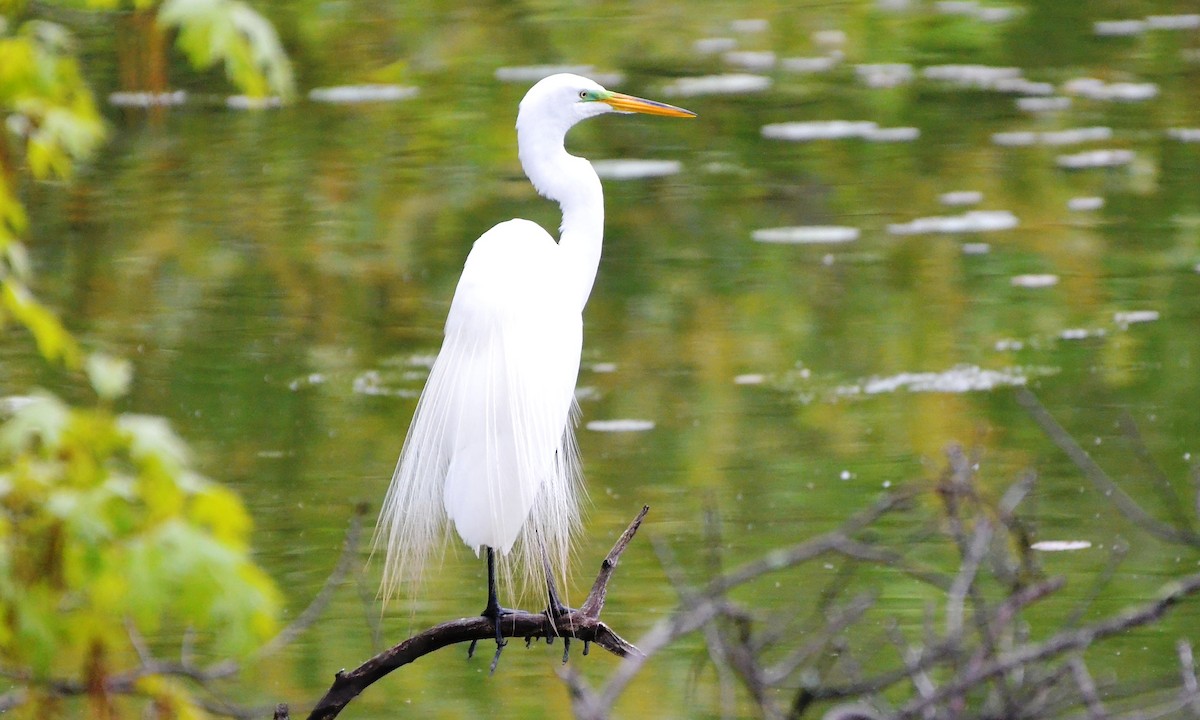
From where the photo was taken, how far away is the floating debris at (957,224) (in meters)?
5.09

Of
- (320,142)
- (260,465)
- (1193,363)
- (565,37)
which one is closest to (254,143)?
(320,142)

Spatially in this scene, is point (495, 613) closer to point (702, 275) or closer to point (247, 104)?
point (702, 275)

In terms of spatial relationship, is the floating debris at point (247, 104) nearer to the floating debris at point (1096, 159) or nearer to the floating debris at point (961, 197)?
the floating debris at point (961, 197)

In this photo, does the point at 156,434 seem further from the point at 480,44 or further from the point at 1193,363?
the point at 480,44

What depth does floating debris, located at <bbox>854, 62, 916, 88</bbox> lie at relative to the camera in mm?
5977

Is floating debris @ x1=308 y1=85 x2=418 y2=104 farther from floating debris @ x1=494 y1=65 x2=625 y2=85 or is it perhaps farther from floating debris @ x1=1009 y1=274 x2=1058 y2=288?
floating debris @ x1=1009 y1=274 x2=1058 y2=288

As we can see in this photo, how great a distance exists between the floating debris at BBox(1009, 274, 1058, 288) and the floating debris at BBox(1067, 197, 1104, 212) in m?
0.47

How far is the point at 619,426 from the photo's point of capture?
4168mm

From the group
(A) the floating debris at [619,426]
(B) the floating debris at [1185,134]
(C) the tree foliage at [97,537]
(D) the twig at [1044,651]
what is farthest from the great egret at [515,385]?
(B) the floating debris at [1185,134]

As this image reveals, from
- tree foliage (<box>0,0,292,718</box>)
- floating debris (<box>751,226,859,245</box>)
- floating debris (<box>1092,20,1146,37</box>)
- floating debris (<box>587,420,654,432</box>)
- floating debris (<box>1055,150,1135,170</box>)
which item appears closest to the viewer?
tree foliage (<box>0,0,292,718</box>)

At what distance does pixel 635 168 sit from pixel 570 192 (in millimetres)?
3337

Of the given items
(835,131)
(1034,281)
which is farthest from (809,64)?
(1034,281)

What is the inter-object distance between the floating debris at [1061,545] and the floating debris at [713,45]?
2907 millimetres

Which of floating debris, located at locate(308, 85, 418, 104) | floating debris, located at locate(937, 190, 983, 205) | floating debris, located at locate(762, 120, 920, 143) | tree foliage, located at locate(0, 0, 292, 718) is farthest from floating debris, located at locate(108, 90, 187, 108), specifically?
tree foliage, located at locate(0, 0, 292, 718)
